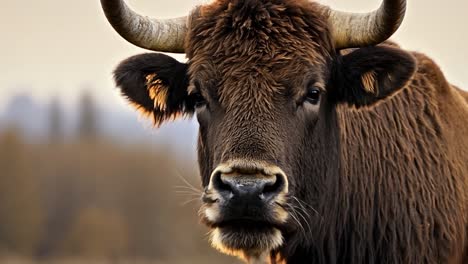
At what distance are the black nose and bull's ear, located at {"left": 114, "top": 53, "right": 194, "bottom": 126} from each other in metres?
1.67

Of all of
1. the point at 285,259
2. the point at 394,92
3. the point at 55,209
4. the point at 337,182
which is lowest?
the point at 55,209

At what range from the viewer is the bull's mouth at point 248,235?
9.17 m

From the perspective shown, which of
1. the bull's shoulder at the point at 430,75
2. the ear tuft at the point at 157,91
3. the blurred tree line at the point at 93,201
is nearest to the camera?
the ear tuft at the point at 157,91

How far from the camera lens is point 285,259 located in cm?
1032

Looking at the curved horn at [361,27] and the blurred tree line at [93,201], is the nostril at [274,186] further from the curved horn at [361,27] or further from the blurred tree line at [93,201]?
the blurred tree line at [93,201]

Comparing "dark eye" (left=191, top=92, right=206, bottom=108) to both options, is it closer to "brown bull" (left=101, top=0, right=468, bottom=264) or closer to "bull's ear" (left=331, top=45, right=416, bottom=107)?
"brown bull" (left=101, top=0, right=468, bottom=264)

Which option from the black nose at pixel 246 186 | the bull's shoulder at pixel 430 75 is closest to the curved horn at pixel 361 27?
the bull's shoulder at pixel 430 75

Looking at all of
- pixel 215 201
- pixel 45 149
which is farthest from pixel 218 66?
pixel 45 149

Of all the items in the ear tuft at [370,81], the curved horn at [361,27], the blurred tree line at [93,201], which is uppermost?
the curved horn at [361,27]

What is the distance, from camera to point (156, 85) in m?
10.6

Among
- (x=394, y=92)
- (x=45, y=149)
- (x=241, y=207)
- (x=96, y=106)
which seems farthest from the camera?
(x=96, y=106)

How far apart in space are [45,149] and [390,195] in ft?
242

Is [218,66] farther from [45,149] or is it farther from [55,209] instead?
[45,149]

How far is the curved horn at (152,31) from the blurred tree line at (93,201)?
4698 centimetres
